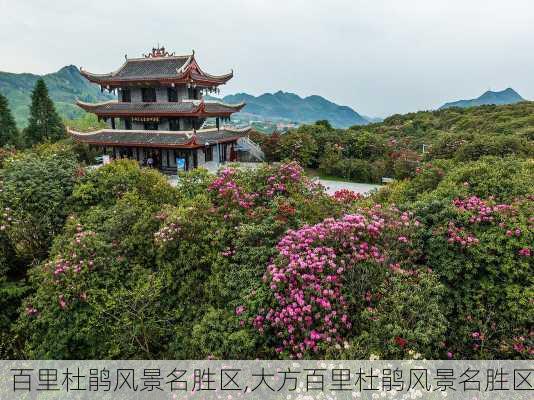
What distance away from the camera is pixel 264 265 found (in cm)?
600

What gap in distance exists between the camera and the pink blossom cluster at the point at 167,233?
6.60 meters

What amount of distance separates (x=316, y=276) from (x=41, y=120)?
41.4 meters

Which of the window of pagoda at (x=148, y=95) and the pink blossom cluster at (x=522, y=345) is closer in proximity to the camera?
the pink blossom cluster at (x=522, y=345)

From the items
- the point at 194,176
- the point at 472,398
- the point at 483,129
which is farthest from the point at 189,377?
the point at 483,129

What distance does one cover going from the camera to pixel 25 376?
6441 mm

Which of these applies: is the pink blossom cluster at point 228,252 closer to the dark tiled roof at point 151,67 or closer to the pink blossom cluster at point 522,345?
the pink blossom cluster at point 522,345

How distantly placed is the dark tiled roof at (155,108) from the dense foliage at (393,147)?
17.6 feet

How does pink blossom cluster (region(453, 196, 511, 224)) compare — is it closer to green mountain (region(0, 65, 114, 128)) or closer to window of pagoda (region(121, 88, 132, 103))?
window of pagoda (region(121, 88, 132, 103))

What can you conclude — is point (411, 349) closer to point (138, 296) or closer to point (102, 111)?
point (138, 296)

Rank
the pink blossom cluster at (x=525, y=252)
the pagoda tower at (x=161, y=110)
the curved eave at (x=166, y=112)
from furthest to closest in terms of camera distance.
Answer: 1. the pagoda tower at (x=161, y=110)
2. the curved eave at (x=166, y=112)
3. the pink blossom cluster at (x=525, y=252)

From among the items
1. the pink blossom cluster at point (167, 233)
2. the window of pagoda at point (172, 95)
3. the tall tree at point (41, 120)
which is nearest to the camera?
the pink blossom cluster at point (167, 233)

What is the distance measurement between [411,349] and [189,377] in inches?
110

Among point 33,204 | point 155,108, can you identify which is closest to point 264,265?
point 33,204

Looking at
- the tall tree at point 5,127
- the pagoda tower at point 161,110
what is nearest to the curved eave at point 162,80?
the pagoda tower at point 161,110
